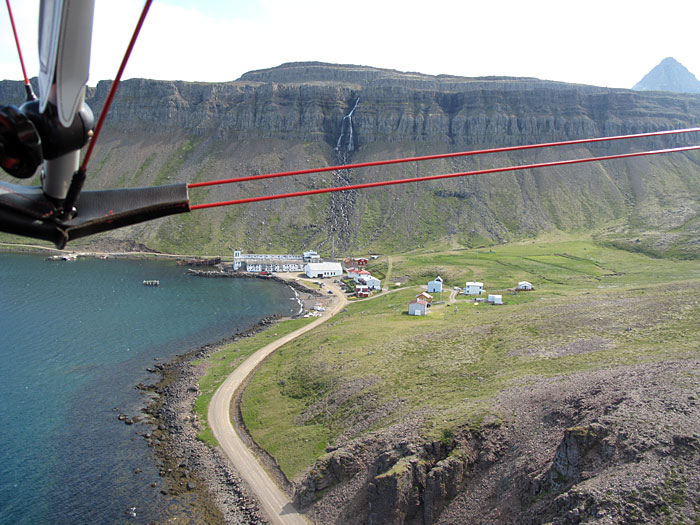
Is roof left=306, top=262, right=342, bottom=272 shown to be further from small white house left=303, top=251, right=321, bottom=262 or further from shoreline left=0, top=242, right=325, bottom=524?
shoreline left=0, top=242, right=325, bottom=524

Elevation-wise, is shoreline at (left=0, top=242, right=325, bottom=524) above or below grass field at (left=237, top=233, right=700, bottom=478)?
below

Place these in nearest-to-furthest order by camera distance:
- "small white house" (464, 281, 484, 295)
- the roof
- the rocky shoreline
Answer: the rocky shoreline
"small white house" (464, 281, 484, 295)
the roof

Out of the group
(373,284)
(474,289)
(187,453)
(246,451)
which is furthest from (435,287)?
(187,453)

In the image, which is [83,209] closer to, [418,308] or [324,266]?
[418,308]

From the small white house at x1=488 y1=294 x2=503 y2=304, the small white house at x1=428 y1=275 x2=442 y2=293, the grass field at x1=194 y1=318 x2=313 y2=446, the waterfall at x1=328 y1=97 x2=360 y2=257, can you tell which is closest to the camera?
the grass field at x1=194 y1=318 x2=313 y2=446

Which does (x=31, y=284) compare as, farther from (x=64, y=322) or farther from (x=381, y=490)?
(x=381, y=490)

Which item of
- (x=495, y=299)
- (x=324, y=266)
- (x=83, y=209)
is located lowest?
(x=324, y=266)

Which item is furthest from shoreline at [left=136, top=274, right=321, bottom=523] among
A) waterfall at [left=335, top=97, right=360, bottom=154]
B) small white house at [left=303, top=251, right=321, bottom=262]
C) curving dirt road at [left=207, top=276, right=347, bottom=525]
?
waterfall at [left=335, top=97, right=360, bottom=154]
